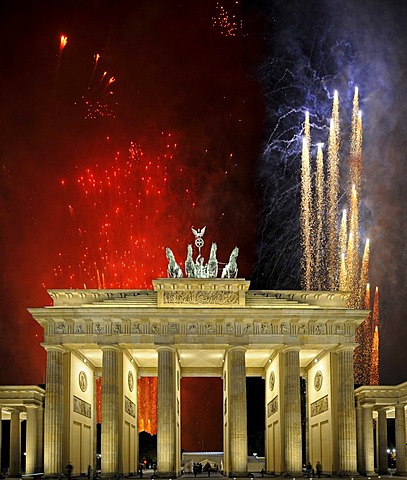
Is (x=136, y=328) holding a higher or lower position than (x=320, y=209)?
lower

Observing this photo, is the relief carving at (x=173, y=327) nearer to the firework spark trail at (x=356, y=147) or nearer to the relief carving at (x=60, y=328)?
the relief carving at (x=60, y=328)

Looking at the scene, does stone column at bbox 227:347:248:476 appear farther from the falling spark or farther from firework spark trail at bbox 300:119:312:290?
the falling spark

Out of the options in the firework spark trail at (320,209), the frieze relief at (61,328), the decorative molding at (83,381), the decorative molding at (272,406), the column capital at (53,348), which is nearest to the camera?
the column capital at (53,348)

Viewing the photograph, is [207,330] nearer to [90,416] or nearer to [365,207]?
[90,416]

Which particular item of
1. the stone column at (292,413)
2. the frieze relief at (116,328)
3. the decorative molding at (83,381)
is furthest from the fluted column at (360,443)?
the decorative molding at (83,381)

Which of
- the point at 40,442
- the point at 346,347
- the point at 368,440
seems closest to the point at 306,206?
the point at 346,347

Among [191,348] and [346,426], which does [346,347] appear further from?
[191,348]

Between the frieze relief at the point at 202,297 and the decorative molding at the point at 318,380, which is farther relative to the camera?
the decorative molding at the point at 318,380
